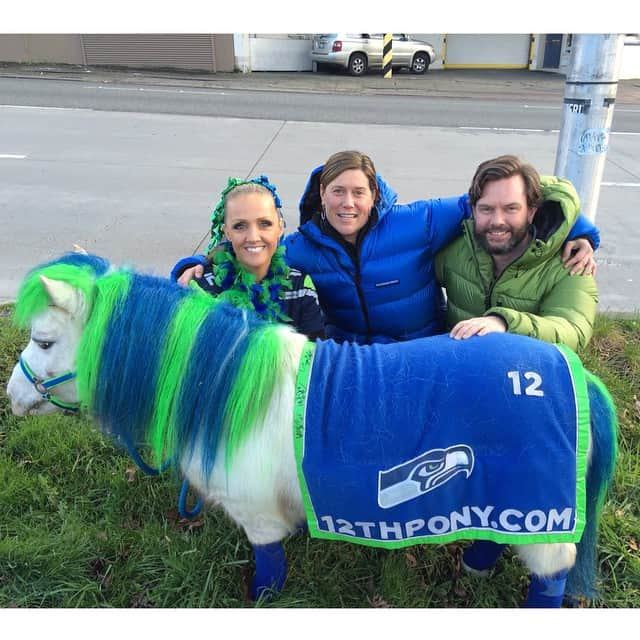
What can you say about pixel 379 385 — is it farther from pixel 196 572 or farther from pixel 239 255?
pixel 196 572

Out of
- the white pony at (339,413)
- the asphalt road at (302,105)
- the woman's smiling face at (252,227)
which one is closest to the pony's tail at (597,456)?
the white pony at (339,413)

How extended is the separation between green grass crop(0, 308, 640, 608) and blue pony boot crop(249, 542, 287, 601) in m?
0.06

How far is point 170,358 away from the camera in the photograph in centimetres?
182

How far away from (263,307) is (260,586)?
1.19 metres

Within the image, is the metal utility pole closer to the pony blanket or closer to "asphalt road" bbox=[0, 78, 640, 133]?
the pony blanket

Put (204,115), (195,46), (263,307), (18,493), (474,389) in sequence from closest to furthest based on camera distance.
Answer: (474,389), (263,307), (18,493), (204,115), (195,46)

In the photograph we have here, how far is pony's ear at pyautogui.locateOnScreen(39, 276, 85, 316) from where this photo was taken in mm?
1766

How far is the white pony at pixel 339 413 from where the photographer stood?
1.72 meters

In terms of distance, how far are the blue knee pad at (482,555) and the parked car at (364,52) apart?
826 inches

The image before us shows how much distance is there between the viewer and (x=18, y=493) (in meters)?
2.72

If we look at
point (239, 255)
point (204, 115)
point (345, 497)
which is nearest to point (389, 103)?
point (204, 115)

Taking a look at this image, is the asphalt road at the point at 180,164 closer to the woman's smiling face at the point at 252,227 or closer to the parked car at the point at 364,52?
the woman's smiling face at the point at 252,227

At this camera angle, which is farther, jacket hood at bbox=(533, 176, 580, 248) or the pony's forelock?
jacket hood at bbox=(533, 176, 580, 248)

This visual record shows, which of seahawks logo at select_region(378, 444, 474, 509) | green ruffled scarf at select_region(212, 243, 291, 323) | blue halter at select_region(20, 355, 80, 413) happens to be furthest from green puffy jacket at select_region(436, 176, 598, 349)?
blue halter at select_region(20, 355, 80, 413)
